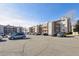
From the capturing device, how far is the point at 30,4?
6.53 metres

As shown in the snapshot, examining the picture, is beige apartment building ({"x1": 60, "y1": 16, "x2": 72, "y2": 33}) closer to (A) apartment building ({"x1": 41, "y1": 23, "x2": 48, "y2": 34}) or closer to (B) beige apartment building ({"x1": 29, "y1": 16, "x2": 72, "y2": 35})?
(B) beige apartment building ({"x1": 29, "y1": 16, "x2": 72, "y2": 35})

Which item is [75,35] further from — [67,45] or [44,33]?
[44,33]

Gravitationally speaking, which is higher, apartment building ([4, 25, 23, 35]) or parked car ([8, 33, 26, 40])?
apartment building ([4, 25, 23, 35])

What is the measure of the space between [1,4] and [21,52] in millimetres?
1540

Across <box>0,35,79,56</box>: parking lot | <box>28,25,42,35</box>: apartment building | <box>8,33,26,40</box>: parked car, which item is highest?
<box>28,25,42,35</box>: apartment building

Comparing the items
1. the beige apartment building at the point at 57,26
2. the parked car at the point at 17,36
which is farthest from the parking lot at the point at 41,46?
A: the beige apartment building at the point at 57,26

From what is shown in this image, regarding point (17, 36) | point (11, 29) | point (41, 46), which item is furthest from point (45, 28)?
point (11, 29)

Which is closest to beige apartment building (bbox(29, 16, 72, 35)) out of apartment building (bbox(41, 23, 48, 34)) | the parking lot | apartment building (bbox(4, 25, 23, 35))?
apartment building (bbox(41, 23, 48, 34))

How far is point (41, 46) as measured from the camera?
6699 millimetres

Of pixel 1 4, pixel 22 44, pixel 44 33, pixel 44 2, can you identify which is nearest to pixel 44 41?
pixel 44 33

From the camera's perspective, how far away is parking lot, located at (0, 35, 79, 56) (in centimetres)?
645

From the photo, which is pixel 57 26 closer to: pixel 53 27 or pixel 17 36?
pixel 53 27

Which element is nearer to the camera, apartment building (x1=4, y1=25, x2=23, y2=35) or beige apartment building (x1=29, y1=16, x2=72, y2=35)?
apartment building (x1=4, y1=25, x2=23, y2=35)

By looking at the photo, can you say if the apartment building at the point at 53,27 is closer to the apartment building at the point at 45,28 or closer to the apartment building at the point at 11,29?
the apartment building at the point at 45,28
